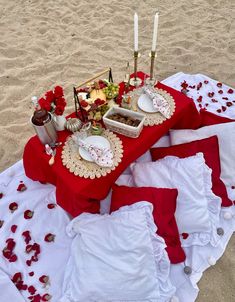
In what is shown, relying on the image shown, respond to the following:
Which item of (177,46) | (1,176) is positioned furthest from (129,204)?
(177,46)

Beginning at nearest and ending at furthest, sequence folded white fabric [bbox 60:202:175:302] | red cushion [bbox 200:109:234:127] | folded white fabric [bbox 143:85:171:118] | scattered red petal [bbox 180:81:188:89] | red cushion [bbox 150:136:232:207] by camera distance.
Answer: folded white fabric [bbox 60:202:175:302]
folded white fabric [bbox 143:85:171:118]
red cushion [bbox 150:136:232:207]
red cushion [bbox 200:109:234:127]
scattered red petal [bbox 180:81:188:89]

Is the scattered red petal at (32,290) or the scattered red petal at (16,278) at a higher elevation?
the scattered red petal at (16,278)

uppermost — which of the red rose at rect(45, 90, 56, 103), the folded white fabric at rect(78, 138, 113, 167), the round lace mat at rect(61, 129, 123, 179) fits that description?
the red rose at rect(45, 90, 56, 103)

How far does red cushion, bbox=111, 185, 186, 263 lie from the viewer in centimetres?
154

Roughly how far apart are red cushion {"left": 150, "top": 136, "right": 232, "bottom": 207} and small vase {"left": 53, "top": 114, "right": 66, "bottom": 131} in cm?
73

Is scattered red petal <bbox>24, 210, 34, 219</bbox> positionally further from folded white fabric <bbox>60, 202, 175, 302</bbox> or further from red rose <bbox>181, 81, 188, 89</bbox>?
red rose <bbox>181, 81, 188, 89</bbox>

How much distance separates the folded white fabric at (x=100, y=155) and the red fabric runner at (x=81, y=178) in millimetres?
69

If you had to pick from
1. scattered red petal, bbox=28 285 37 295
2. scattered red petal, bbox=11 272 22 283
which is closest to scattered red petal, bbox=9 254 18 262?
scattered red petal, bbox=11 272 22 283

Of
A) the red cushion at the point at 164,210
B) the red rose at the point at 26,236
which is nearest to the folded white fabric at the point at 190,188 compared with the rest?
the red cushion at the point at 164,210

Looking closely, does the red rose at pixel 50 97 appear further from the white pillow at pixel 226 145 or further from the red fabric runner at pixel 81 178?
the white pillow at pixel 226 145

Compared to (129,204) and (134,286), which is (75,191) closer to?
(129,204)

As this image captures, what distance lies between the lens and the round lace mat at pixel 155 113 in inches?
65.5

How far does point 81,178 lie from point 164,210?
55 cm

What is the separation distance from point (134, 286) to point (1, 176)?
1290 mm
